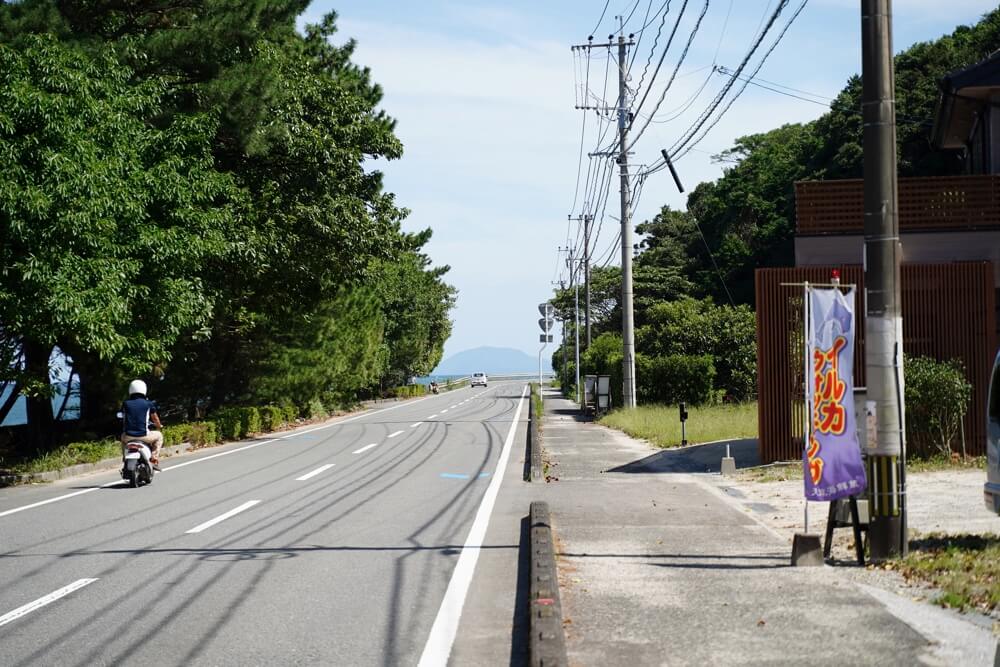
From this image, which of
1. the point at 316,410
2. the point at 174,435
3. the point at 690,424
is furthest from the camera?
the point at 316,410

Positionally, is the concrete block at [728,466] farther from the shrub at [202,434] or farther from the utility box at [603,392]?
the utility box at [603,392]

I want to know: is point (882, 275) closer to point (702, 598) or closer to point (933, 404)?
point (702, 598)

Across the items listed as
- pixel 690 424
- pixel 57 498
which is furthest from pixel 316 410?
pixel 57 498

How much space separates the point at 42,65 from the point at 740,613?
1533cm

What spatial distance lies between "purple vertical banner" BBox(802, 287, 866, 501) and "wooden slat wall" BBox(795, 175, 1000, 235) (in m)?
9.39

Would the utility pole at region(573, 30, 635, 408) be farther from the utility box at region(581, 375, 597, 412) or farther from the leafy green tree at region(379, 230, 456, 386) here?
the leafy green tree at region(379, 230, 456, 386)

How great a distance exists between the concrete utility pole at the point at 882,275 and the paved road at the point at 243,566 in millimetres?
3802

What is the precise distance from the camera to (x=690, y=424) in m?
23.3

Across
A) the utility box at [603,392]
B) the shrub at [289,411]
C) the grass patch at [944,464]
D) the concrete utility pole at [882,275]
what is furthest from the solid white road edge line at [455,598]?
the shrub at [289,411]

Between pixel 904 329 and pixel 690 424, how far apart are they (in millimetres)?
8332

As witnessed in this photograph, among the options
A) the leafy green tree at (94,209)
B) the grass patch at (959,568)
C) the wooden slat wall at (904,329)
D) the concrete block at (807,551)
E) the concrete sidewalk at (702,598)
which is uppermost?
the leafy green tree at (94,209)

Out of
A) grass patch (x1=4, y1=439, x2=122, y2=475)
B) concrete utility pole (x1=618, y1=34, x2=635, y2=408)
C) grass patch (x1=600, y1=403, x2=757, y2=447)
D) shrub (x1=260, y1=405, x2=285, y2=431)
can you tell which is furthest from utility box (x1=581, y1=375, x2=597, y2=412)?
grass patch (x1=4, y1=439, x2=122, y2=475)

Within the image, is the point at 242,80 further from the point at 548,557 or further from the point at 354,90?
the point at 548,557

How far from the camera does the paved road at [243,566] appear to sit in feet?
19.2
